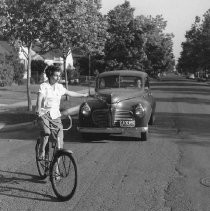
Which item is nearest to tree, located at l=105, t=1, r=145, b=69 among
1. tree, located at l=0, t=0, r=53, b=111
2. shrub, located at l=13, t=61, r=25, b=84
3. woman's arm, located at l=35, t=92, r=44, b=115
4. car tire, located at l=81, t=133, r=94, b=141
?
shrub, located at l=13, t=61, r=25, b=84

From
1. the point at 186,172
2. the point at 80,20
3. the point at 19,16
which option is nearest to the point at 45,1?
the point at 19,16

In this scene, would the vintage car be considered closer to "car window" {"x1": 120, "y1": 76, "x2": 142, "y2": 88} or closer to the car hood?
the car hood

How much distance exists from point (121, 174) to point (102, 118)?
3.48 meters

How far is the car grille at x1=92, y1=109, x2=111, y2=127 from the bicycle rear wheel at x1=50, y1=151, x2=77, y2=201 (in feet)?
15.1

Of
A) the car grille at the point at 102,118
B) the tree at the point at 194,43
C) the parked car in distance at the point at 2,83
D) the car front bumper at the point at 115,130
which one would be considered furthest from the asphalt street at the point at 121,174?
the tree at the point at 194,43

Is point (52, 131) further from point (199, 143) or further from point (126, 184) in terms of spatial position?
point (199, 143)

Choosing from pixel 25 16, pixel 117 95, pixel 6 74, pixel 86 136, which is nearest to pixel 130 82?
pixel 117 95

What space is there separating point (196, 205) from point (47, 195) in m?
1.99

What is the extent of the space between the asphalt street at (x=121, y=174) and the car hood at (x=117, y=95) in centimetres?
102

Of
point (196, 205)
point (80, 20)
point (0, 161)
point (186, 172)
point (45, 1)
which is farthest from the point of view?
point (80, 20)

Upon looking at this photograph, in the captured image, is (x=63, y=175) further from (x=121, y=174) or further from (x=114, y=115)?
(x=114, y=115)

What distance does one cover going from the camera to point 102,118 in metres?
10.6

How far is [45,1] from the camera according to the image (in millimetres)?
16047

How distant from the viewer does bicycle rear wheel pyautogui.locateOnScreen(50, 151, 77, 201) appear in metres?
5.75
